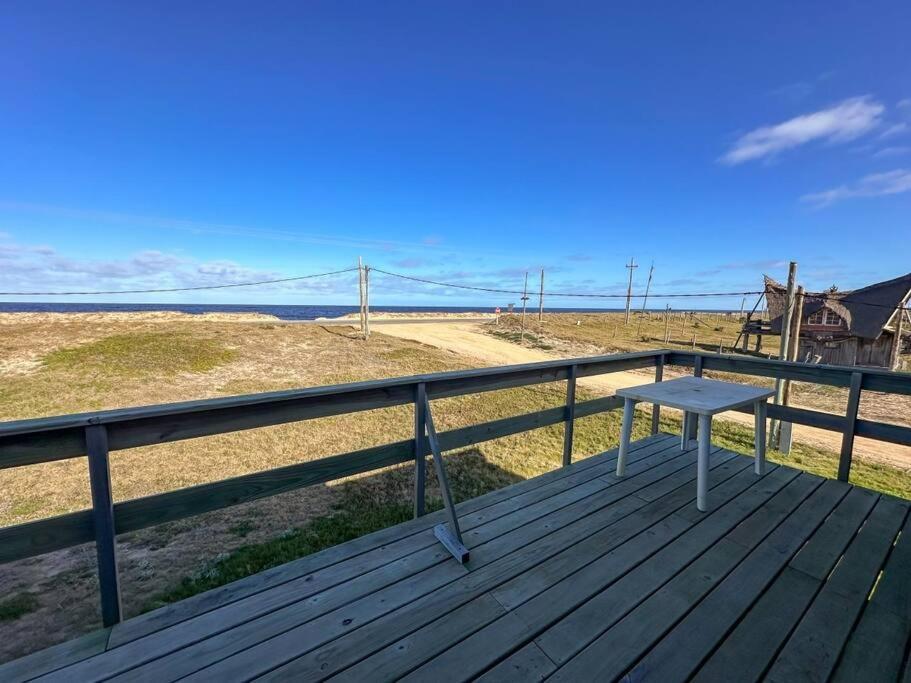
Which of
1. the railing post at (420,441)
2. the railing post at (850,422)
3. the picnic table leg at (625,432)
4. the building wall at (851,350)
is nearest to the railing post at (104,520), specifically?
the railing post at (420,441)

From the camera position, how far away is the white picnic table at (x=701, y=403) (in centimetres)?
231

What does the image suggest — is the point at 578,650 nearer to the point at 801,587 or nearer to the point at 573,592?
the point at 573,592

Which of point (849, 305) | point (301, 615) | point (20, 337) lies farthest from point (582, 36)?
point (20, 337)

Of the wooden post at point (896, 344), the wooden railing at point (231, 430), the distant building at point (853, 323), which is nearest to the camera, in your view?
the wooden railing at point (231, 430)

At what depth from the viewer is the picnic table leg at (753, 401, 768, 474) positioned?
108 inches

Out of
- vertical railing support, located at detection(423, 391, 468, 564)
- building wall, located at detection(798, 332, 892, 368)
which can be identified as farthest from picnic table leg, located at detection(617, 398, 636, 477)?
building wall, located at detection(798, 332, 892, 368)

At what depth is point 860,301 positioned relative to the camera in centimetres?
1423

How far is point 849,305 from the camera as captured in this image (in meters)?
15.4

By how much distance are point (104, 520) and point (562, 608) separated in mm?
1789

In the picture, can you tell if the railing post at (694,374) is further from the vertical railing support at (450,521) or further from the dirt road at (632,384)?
the dirt road at (632,384)

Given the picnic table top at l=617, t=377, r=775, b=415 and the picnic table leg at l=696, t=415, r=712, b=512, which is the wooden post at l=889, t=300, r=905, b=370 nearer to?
the picnic table top at l=617, t=377, r=775, b=415

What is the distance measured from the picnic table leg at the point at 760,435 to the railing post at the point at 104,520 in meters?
3.75

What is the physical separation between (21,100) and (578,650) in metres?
14.1

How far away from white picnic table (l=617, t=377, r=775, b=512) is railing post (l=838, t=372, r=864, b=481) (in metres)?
0.49
